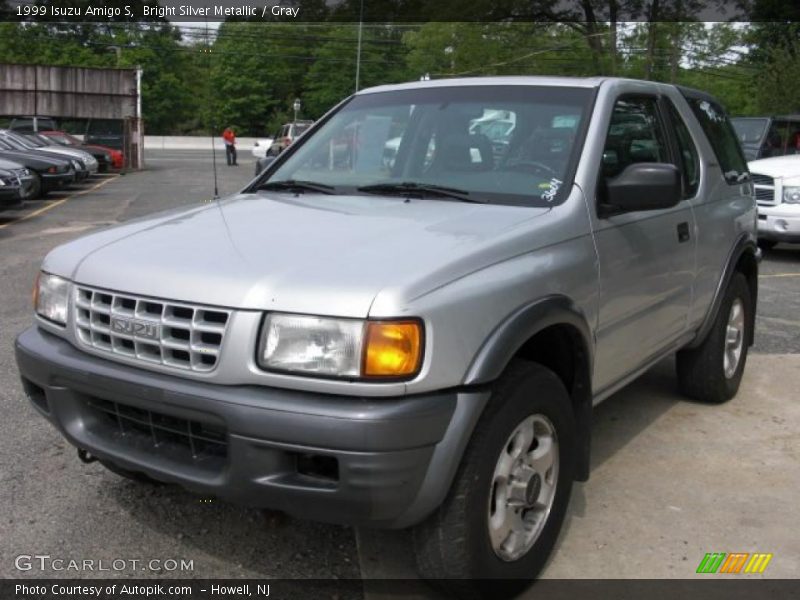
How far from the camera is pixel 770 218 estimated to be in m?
10.0

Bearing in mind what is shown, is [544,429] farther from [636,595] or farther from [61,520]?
[61,520]

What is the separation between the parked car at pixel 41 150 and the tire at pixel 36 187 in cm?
176

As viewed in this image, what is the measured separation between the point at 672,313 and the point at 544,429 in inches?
55.9

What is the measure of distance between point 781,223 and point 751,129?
4750 millimetres

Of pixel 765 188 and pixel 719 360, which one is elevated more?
pixel 765 188

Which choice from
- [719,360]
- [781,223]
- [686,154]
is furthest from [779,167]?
[686,154]

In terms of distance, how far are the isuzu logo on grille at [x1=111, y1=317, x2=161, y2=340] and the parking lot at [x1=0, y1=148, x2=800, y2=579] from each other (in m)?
0.78

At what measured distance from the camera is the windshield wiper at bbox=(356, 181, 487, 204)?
11.0 feet

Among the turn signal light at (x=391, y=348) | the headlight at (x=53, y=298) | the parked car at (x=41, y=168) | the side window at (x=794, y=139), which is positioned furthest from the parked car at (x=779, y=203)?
the parked car at (x=41, y=168)

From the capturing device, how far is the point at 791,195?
998 cm

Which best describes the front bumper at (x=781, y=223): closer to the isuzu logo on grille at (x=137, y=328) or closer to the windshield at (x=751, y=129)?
the windshield at (x=751, y=129)

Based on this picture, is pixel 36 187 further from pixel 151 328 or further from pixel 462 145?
pixel 151 328

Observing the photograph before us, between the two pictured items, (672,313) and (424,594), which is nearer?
(424,594)

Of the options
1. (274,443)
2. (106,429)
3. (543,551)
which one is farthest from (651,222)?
(106,429)
